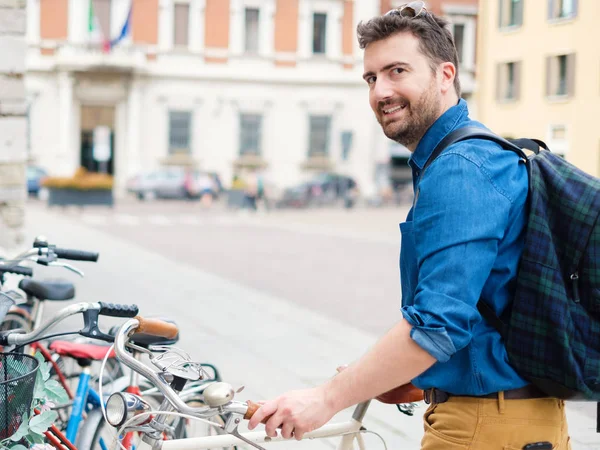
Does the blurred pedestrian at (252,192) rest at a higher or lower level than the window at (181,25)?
lower

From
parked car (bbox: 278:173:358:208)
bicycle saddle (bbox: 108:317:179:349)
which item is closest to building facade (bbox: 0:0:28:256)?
bicycle saddle (bbox: 108:317:179:349)

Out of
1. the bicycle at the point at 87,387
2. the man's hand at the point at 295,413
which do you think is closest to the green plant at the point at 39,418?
the bicycle at the point at 87,387

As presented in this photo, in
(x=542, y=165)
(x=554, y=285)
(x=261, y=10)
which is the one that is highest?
(x=261, y=10)

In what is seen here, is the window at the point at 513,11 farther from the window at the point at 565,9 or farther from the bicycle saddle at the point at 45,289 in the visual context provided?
the bicycle saddle at the point at 45,289

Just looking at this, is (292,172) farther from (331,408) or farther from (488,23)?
(331,408)

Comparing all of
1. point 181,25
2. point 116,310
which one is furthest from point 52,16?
point 116,310

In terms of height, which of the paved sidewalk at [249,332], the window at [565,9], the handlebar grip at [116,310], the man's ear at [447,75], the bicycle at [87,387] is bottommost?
the paved sidewalk at [249,332]

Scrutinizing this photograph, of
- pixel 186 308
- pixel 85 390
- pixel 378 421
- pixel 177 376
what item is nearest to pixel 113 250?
pixel 186 308

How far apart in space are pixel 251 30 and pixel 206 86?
346 cm

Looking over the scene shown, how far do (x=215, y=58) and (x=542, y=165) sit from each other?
4099 centimetres

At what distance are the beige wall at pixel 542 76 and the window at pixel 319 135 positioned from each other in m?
16.1

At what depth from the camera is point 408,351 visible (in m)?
1.79

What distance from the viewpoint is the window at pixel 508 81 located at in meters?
21.8

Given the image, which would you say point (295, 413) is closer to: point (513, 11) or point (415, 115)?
point (415, 115)
